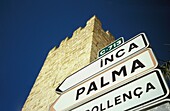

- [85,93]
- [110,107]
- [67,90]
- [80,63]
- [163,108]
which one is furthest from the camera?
[80,63]

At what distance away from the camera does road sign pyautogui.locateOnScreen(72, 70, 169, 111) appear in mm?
1059

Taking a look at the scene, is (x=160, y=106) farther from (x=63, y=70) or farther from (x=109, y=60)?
(x=63, y=70)

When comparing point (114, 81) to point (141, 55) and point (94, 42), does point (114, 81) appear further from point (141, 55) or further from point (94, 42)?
point (94, 42)

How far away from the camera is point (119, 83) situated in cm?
134

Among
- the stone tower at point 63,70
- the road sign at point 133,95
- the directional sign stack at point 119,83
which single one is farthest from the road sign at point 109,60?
the stone tower at point 63,70

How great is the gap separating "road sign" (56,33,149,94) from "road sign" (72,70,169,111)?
33cm

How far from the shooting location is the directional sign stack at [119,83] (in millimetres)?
1123

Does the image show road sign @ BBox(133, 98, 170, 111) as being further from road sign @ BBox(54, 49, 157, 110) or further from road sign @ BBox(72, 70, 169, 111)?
road sign @ BBox(54, 49, 157, 110)

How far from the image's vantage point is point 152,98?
1.05 meters

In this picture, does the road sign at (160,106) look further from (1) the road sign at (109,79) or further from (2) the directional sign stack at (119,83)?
(1) the road sign at (109,79)

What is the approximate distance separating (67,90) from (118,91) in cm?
59

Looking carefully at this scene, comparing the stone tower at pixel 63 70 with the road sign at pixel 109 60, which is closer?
the road sign at pixel 109 60

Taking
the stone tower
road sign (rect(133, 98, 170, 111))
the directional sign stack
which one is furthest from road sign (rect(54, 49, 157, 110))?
the stone tower

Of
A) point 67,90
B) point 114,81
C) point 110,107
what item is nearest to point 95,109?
point 110,107
